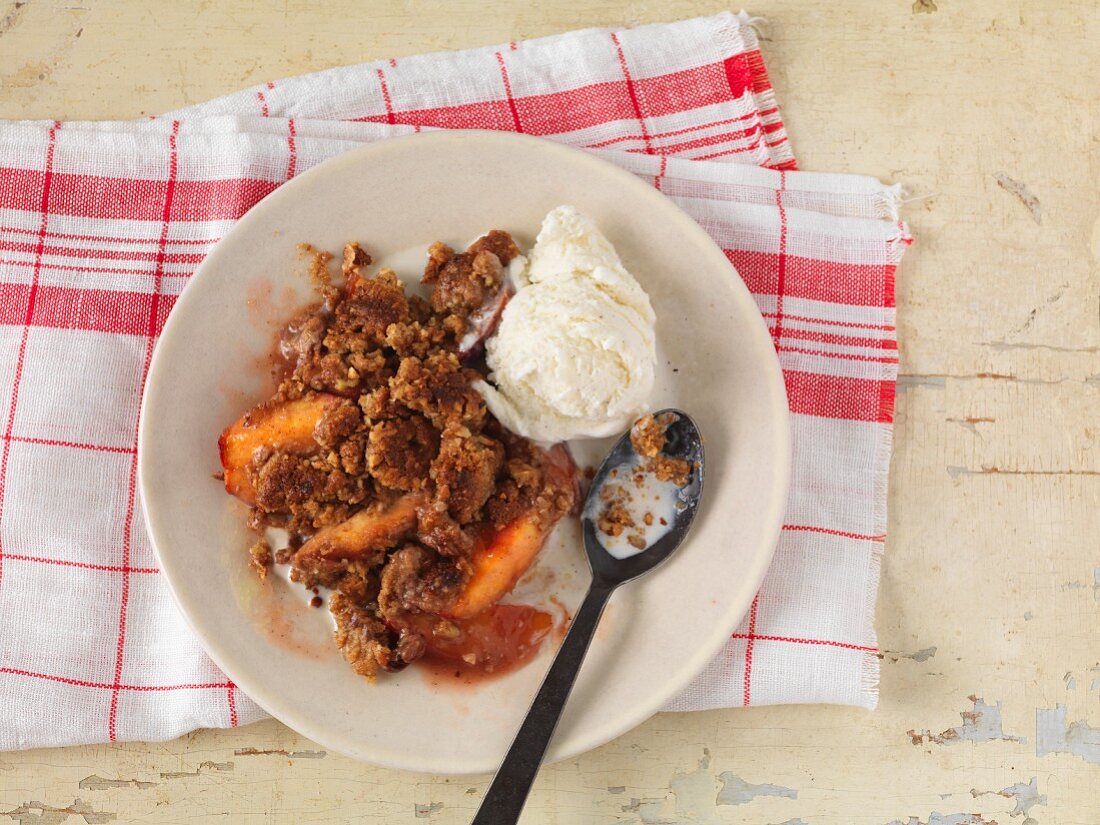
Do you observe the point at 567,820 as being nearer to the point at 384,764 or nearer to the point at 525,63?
the point at 384,764

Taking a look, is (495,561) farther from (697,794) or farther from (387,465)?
(697,794)

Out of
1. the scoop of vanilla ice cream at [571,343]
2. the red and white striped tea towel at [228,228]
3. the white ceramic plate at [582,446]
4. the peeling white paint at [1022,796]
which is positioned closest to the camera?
the scoop of vanilla ice cream at [571,343]

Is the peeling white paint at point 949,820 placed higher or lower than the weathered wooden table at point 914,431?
lower

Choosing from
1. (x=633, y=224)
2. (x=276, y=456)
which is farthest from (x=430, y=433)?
(x=633, y=224)

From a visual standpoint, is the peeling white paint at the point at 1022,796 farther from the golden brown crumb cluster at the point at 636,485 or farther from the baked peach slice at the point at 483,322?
the baked peach slice at the point at 483,322

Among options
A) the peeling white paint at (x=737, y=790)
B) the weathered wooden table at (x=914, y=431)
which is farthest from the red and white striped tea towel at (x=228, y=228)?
the peeling white paint at (x=737, y=790)

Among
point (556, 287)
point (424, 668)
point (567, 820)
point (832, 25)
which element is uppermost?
point (832, 25)
